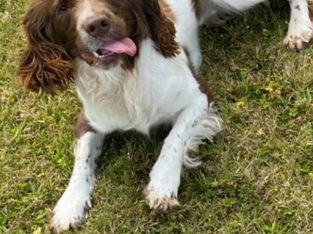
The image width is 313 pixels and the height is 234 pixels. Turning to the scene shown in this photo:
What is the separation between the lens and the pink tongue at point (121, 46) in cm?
371

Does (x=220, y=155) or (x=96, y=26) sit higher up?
(x=96, y=26)

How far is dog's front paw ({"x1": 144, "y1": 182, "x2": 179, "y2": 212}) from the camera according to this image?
3.93 meters

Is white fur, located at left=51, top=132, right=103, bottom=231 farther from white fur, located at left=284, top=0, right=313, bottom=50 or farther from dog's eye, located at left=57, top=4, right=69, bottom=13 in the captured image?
white fur, located at left=284, top=0, right=313, bottom=50

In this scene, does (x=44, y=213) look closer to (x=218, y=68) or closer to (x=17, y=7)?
(x=218, y=68)

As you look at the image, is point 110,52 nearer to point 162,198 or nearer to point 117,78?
point 117,78

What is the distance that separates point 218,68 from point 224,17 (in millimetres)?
485

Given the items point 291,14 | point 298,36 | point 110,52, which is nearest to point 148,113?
point 110,52

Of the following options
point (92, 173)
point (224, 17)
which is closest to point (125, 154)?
point (92, 173)

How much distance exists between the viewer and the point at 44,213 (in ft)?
13.7

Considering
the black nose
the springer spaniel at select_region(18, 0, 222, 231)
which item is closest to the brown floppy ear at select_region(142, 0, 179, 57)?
the springer spaniel at select_region(18, 0, 222, 231)

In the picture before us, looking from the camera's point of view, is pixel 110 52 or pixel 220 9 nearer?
pixel 110 52

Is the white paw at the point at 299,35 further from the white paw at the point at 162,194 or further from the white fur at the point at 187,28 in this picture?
the white paw at the point at 162,194

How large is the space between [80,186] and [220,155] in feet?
2.56

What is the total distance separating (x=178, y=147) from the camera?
413cm
